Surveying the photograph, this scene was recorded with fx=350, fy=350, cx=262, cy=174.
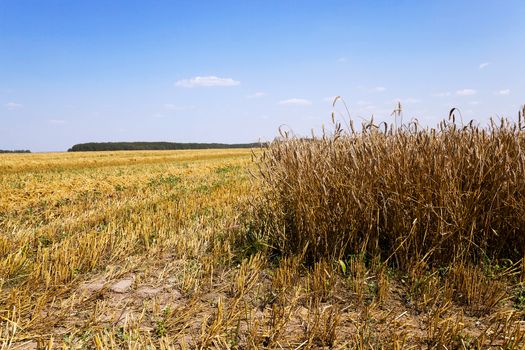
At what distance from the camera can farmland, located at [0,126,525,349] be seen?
265cm

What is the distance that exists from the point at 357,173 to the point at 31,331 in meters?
3.36

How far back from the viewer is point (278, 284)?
3438 mm

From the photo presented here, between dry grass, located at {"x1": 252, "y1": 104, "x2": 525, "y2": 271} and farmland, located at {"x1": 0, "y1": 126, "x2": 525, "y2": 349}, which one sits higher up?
dry grass, located at {"x1": 252, "y1": 104, "x2": 525, "y2": 271}

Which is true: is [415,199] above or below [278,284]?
above

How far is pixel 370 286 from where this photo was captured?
3422 mm

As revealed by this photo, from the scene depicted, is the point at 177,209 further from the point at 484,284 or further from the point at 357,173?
the point at 484,284

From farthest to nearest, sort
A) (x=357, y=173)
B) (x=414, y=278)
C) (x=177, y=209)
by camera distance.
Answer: (x=177, y=209)
(x=357, y=173)
(x=414, y=278)

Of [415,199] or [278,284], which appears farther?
[415,199]

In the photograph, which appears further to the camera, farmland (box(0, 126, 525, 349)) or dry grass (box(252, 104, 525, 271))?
dry grass (box(252, 104, 525, 271))

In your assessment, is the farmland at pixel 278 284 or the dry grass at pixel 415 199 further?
the dry grass at pixel 415 199

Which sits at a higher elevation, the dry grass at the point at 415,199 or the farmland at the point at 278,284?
the dry grass at the point at 415,199

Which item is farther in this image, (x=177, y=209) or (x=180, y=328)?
(x=177, y=209)

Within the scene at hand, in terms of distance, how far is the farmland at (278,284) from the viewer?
8.69 ft

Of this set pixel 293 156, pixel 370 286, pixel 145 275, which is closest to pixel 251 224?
pixel 293 156
